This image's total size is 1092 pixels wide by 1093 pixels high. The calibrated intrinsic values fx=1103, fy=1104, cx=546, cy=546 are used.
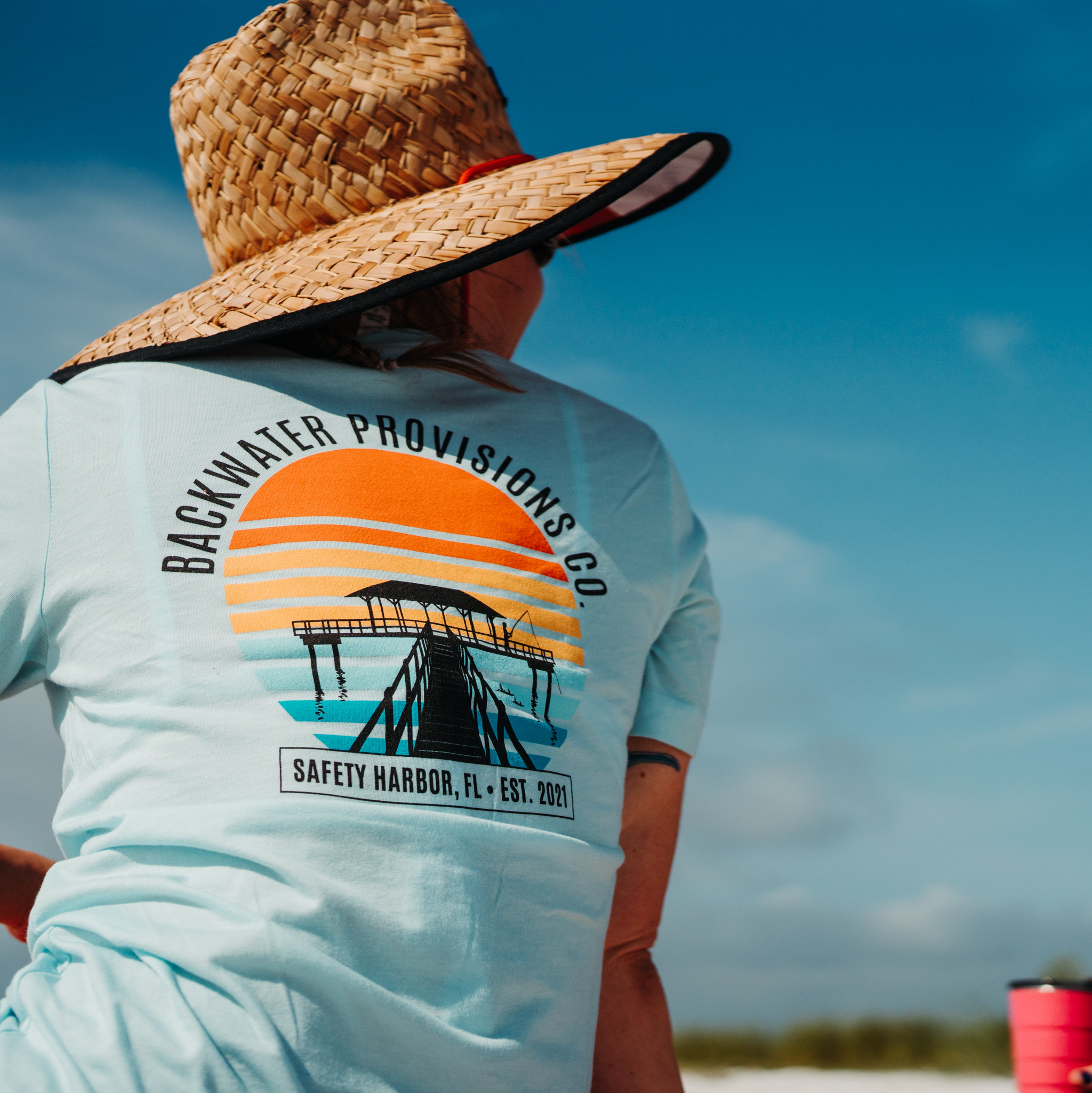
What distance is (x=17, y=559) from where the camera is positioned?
1.32 metres

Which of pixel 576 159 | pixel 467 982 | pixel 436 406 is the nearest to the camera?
pixel 467 982

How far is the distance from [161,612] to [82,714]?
17 cm

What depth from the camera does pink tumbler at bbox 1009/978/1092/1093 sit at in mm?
1845

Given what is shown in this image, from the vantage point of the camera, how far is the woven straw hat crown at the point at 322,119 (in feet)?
5.98

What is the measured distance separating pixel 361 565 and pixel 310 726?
0.68 ft

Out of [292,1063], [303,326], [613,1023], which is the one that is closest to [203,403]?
[303,326]

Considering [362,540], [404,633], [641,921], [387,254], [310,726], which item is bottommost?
[641,921]

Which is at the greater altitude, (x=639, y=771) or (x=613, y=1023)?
(x=639, y=771)

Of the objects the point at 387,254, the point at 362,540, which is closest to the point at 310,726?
the point at 362,540

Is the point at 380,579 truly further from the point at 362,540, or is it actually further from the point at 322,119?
the point at 322,119

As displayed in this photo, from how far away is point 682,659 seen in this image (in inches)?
71.0

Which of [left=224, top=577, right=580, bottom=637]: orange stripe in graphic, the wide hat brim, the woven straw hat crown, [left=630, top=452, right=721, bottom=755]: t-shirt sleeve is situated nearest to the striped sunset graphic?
[left=224, top=577, right=580, bottom=637]: orange stripe in graphic

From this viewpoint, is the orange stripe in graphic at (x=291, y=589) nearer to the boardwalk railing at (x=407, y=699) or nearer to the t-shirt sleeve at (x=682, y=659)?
the boardwalk railing at (x=407, y=699)

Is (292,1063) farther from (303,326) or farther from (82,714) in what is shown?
(303,326)
